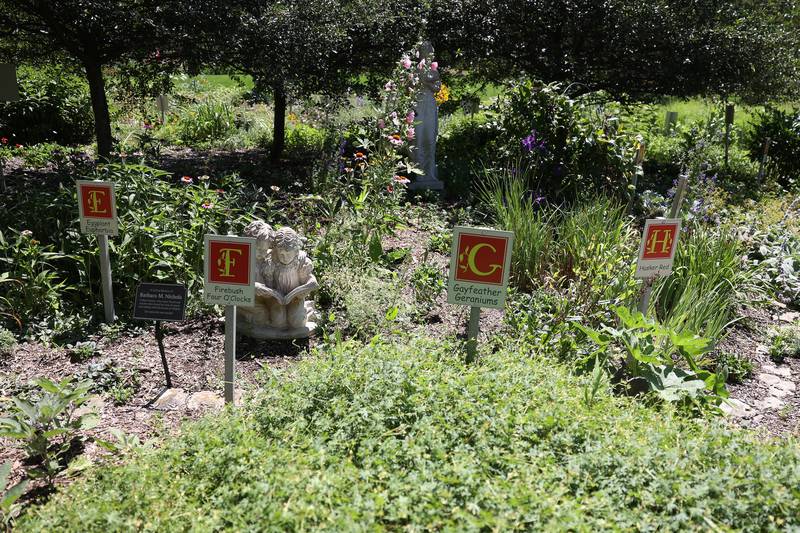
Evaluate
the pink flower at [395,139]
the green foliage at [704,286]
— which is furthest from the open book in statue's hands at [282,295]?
the green foliage at [704,286]

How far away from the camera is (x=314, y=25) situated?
7.24 m

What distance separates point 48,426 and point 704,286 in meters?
4.24

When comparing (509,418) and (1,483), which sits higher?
(509,418)

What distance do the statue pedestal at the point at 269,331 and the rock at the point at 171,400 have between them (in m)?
0.68

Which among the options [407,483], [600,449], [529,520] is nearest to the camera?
[529,520]

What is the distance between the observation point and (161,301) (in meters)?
3.59

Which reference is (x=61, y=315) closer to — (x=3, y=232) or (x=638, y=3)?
(x=3, y=232)

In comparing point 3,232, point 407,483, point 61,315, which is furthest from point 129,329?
point 407,483

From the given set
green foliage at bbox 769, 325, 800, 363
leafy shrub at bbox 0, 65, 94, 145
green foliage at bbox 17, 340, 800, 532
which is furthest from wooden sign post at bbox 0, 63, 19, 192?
green foliage at bbox 769, 325, 800, 363

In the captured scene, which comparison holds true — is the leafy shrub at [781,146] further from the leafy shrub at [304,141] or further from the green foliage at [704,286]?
the leafy shrub at [304,141]

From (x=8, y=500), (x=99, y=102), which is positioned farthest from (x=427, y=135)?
(x=8, y=500)

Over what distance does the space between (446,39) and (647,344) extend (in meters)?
6.52

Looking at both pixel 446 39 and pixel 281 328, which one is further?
pixel 446 39

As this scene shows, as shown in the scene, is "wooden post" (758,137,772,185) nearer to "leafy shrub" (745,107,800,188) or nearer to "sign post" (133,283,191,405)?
"leafy shrub" (745,107,800,188)
